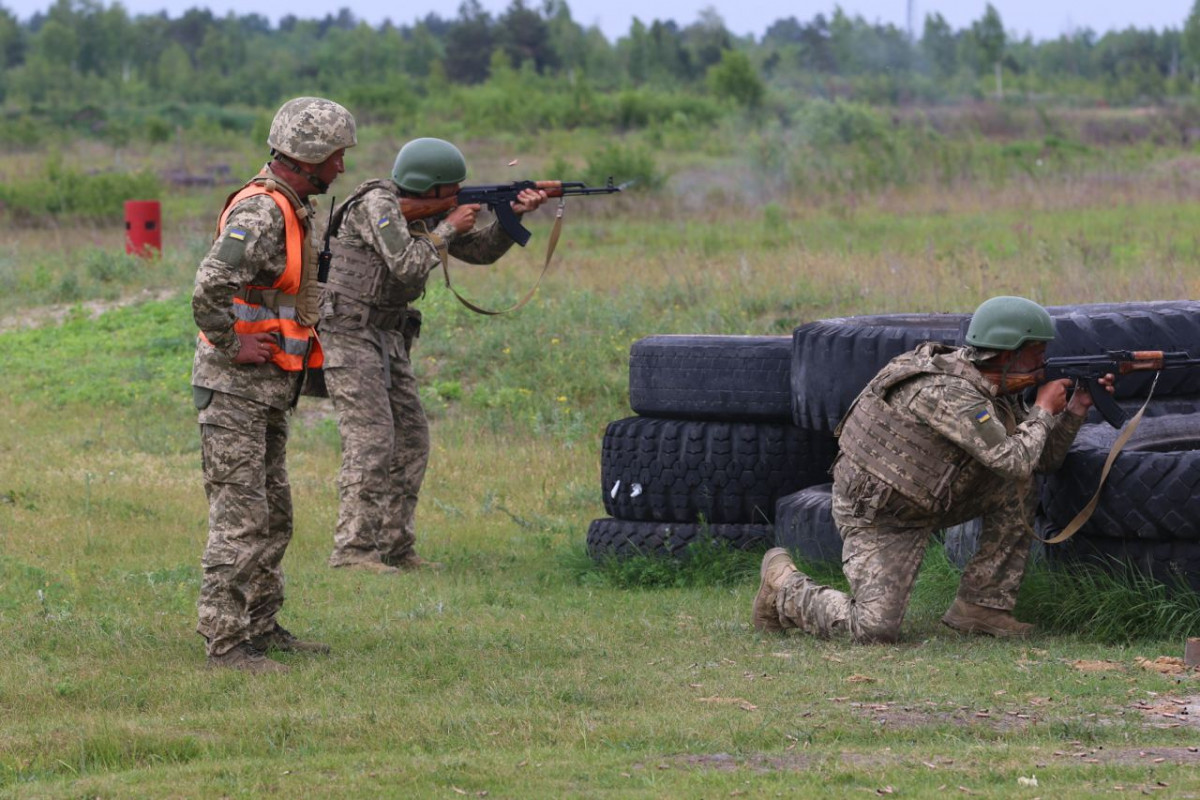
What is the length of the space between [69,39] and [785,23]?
275ft

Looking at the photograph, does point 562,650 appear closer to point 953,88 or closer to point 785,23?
point 953,88

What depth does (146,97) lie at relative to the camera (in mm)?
70688

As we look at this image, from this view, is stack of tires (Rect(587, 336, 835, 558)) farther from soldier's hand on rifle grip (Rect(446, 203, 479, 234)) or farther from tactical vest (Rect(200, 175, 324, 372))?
tactical vest (Rect(200, 175, 324, 372))

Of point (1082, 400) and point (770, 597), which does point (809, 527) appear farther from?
point (1082, 400)

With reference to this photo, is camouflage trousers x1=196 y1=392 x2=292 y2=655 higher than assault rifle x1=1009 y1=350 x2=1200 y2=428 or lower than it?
lower

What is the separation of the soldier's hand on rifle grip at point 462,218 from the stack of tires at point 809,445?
3.56 feet

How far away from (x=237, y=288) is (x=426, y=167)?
2.60m

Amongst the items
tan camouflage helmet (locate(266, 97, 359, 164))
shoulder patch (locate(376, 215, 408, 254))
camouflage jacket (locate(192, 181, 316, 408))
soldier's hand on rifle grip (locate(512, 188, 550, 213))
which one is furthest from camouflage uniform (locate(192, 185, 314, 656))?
soldier's hand on rifle grip (locate(512, 188, 550, 213))

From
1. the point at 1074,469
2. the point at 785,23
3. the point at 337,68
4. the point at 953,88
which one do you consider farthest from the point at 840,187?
the point at 785,23

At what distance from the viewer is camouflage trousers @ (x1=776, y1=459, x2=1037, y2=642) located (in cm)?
634

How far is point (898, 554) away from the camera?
6.39m

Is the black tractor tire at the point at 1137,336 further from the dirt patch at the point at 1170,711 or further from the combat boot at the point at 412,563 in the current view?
the combat boot at the point at 412,563

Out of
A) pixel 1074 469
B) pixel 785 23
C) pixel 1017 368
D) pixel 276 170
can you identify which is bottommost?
pixel 1074 469

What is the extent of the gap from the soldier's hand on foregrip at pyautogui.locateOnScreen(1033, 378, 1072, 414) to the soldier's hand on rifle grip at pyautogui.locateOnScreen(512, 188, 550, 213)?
318 centimetres
